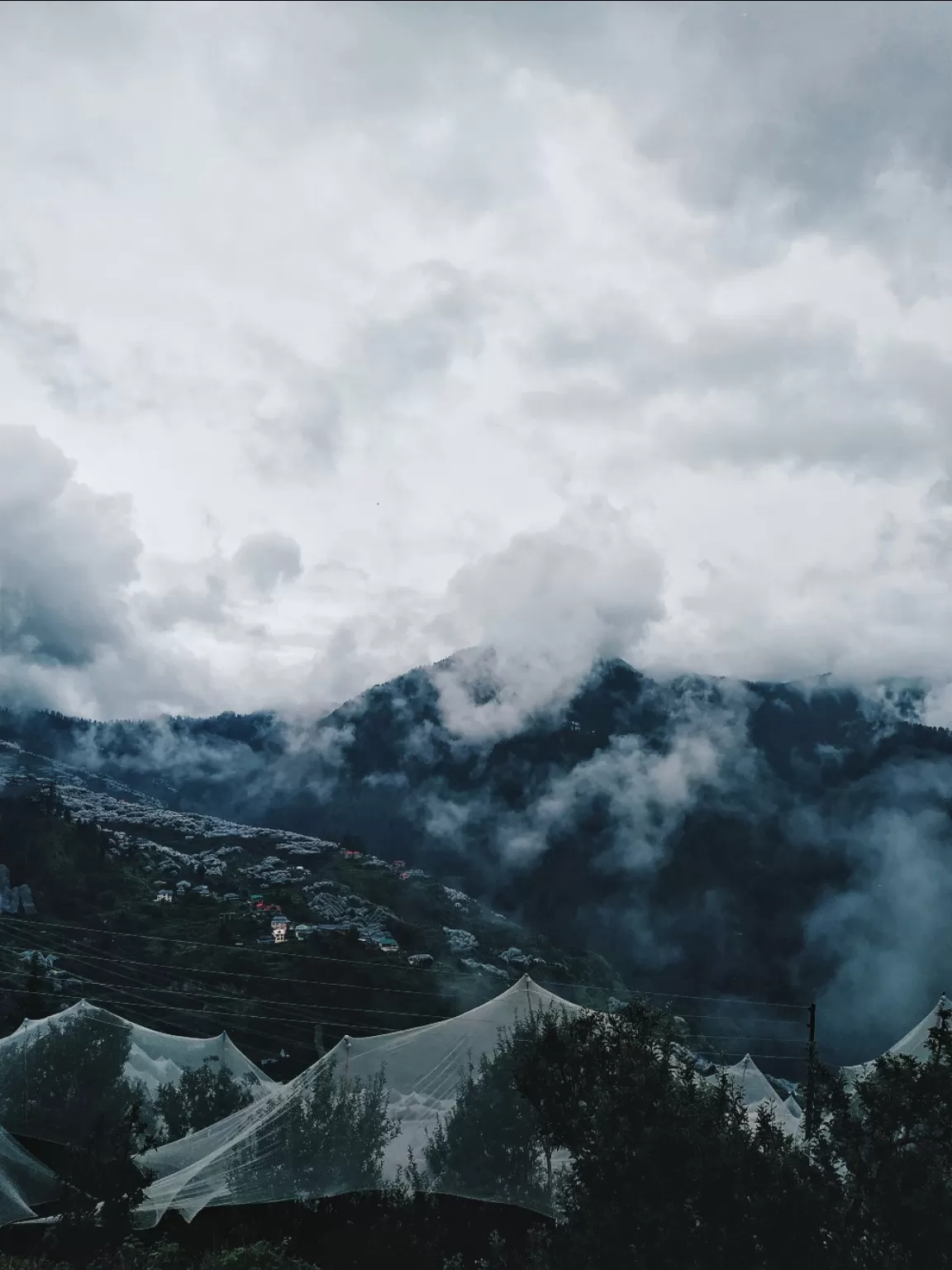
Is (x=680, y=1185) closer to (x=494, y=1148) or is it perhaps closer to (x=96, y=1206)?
(x=494, y=1148)

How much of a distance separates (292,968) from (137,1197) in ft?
260

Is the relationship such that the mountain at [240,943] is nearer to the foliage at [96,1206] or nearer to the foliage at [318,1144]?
the foliage at [318,1144]

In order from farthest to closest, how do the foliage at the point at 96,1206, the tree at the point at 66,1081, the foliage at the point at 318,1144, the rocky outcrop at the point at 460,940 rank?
the rocky outcrop at the point at 460,940
the tree at the point at 66,1081
the foliage at the point at 318,1144
the foliage at the point at 96,1206

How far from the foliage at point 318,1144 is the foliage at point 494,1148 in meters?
2.27

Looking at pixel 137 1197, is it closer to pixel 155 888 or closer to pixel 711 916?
pixel 155 888

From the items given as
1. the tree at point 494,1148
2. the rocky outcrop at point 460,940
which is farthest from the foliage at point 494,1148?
the rocky outcrop at point 460,940

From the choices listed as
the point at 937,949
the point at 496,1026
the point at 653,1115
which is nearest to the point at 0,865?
the point at 496,1026

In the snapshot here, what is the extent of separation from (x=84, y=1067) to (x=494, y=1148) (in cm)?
2593

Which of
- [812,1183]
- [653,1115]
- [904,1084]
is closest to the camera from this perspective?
[812,1183]

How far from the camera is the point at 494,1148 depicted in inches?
1109

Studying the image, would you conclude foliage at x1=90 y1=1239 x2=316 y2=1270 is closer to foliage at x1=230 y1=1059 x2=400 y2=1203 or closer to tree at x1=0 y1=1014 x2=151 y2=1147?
foliage at x1=230 y1=1059 x2=400 y2=1203

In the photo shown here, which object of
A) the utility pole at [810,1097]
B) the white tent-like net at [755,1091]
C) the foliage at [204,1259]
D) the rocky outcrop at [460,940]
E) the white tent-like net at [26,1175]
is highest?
the rocky outcrop at [460,940]

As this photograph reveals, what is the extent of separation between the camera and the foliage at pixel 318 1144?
28578mm

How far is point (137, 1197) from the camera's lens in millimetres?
24281
